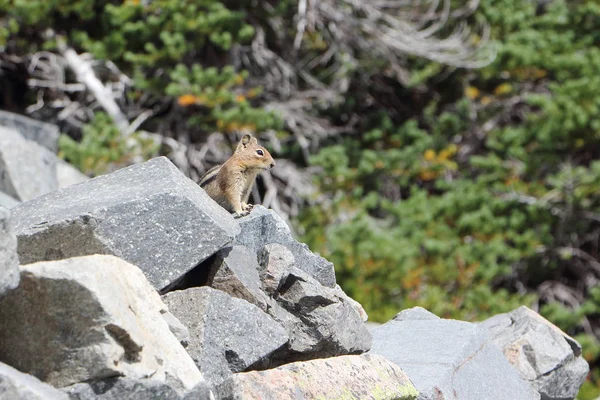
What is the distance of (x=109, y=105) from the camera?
1435 cm

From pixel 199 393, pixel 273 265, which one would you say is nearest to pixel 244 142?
pixel 273 265

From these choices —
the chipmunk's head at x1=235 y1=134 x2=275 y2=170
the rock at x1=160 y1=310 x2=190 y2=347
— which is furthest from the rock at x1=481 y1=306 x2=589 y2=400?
the rock at x1=160 y1=310 x2=190 y2=347

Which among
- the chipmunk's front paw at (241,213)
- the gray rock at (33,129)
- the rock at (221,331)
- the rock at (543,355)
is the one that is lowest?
the gray rock at (33,129)

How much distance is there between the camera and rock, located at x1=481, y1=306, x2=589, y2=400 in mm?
6441

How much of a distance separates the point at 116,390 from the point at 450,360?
8.04 feet

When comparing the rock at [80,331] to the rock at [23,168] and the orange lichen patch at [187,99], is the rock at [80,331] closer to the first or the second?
the rock at [23,168]

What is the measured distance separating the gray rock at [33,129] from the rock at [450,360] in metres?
6.39

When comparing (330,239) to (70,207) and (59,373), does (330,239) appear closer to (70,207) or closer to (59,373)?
(70,207)

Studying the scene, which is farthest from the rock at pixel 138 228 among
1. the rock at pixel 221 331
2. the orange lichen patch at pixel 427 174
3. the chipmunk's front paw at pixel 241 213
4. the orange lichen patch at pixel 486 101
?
the orange lichen patch at pixel 486 101

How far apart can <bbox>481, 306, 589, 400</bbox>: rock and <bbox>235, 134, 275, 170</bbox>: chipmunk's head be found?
6.38 ft

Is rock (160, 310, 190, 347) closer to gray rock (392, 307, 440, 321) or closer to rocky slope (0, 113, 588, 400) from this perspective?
rocky slope (0, 113, 588, 400)

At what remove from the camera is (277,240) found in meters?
5.63

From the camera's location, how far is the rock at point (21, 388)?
347 cm

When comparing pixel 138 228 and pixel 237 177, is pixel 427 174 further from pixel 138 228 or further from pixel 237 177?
pixel 138 228
